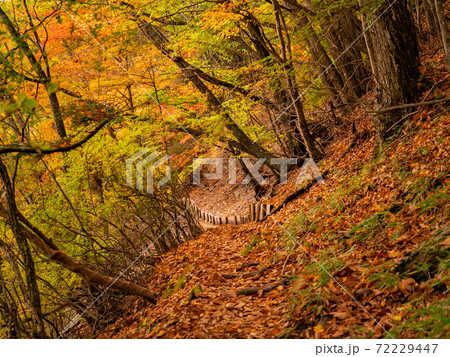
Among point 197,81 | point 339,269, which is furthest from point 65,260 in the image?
point 197,81

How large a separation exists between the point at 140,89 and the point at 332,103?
5.51 metres

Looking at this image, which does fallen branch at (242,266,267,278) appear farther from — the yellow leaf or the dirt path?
the yellow leaf

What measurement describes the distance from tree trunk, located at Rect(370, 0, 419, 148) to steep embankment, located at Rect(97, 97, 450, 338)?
0.50m

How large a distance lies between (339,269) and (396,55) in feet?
13.3

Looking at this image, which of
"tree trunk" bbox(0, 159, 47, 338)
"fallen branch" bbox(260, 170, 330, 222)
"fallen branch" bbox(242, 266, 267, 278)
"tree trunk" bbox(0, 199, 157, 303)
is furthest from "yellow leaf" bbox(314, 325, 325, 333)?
"fallen branch" bbox(260, 170, 330, 222)

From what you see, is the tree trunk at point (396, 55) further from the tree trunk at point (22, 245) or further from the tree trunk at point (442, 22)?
the tree trunk at point (22, 245)

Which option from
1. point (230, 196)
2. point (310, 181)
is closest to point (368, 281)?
point (310, 181)

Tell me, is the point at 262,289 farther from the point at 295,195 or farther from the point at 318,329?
the point at 295,195

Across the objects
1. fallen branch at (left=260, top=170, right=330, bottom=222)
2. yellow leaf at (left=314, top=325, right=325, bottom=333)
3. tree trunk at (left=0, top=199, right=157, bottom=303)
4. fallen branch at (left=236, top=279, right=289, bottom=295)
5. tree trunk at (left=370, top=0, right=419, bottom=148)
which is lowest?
fallen branch at (left=260, top=170, right=330, bottom=222)

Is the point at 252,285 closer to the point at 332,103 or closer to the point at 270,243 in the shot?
the point at 270,243

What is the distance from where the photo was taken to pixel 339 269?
4.09 metres

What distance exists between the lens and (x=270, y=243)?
6785mm

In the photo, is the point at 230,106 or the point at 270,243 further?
the point at 230,106

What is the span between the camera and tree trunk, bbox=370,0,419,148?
237 inches
